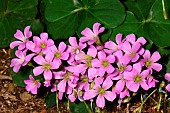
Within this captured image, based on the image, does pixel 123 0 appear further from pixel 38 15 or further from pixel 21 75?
pixel 21 75

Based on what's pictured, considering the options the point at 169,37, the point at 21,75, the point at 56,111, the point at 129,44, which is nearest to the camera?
the point at 129,44

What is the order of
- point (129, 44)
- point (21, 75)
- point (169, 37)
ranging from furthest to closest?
1. point (21, 75)
2. point (169, 37)
3. point (129, 44)

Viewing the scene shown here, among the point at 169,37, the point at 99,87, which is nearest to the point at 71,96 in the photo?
the point at 99,87

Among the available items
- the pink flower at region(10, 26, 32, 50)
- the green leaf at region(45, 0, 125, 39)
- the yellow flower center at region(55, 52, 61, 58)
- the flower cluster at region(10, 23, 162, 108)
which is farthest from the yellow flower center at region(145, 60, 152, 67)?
the pink flower at region(10, 26, 32, 50)

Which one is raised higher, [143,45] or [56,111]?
[143,45]

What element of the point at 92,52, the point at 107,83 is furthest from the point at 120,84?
the point at 92,52

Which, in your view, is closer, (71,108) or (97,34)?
(97,34)
